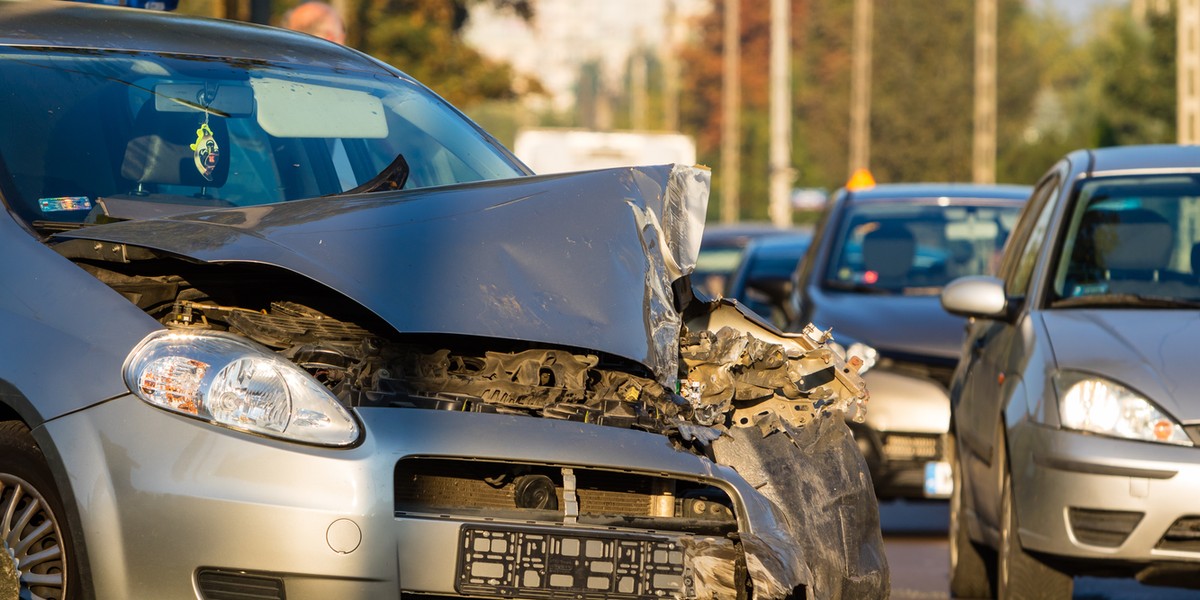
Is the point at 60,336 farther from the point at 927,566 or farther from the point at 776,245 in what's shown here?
the point at 776,245

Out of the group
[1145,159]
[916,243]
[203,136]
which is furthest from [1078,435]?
[916,243]

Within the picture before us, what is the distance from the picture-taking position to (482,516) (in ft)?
13.2

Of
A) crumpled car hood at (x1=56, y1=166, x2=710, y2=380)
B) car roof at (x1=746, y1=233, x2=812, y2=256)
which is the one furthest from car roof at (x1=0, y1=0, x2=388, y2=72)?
car roof at (x1=746, y1=233, x2=812, y2=256)

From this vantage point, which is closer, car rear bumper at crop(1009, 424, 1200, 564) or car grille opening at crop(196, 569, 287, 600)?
car grille opening at crop(196, 569, 287, 600)

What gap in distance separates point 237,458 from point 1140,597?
477 centimetres

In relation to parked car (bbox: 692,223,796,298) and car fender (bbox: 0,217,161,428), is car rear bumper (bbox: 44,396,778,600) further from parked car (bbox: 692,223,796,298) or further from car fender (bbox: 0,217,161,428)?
parked car (bbox: 692,223,796,298)

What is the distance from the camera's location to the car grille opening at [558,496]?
4055 millimetres

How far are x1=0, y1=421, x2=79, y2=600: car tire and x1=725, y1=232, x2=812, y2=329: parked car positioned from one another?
7.40 meters

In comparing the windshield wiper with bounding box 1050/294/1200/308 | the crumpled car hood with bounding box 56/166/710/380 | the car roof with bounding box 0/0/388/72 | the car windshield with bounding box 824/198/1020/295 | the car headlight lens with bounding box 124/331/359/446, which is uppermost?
the car roof with bounding box 0/0/388/72

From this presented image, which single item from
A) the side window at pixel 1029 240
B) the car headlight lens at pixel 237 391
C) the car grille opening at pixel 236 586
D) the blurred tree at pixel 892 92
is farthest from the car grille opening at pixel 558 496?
the blurred tree at pixel 892 92

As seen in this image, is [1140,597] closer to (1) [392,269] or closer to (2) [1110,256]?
(2) [1110,256]

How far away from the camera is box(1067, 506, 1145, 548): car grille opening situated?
594cm

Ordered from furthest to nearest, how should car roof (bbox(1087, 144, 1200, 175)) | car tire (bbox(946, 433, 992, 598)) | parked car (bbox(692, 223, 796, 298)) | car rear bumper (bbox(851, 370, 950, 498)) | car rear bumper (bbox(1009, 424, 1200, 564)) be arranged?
parked car (bbox(692, 223, 796, 298)) → car rear bumper (bbox(851, 370, 950, 498)) → car tire (bbox(946, 433, 992, 598)) → car roof (bbox(1087, 144, 1200, 175)) → car rear bumper (bbox(1009, 424, 1200, 564))

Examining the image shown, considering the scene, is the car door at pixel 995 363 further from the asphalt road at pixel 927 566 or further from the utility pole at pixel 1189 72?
the utility pole at pixel 1189 72
